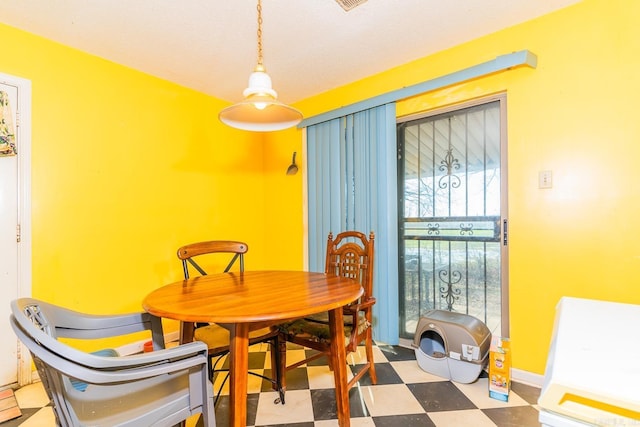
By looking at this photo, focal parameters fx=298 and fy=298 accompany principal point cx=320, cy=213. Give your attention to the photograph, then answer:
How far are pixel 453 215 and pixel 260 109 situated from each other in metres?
1.65

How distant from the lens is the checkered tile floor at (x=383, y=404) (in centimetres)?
158

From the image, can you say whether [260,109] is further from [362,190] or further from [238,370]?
[362,190]

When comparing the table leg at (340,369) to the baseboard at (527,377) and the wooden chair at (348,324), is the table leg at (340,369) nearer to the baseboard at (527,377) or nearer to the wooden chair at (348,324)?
the wooden chair at (348,324)

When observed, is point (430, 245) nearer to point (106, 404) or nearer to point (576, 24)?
point (576, 24)

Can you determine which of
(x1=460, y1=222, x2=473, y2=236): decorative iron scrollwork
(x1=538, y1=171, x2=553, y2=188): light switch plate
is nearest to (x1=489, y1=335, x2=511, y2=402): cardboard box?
(x1=460, y1=222, x2=473, y2=236): decorative iron scrollwork

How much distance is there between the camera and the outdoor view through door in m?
2.14

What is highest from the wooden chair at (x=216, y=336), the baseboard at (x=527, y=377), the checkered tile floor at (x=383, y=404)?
the wooden chair at (x=216, y=336)

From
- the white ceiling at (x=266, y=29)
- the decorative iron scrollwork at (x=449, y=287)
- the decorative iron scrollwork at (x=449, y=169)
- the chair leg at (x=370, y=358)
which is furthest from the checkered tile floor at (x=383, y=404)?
the white ceiling at (x=266, y=29)

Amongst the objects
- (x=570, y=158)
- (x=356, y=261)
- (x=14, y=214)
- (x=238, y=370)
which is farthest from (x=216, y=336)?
(x=570, y=158)

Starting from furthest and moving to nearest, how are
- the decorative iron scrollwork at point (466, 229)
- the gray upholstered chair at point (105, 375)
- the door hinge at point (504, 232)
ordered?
the decorative iron scrollwork at point (466, 229)
the door hinge at point (504, 232)
the gray upholstered chair at point (105, 375)

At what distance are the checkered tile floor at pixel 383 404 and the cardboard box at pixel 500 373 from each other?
48 millimetres

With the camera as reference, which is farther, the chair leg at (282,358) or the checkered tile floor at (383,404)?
the chair leg at (282,358)

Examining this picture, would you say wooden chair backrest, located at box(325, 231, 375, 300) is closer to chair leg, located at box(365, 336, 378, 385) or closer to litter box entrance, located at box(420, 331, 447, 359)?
chair leg, located at box(365, 336, 378, 385)

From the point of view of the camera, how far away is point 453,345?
1945mm
